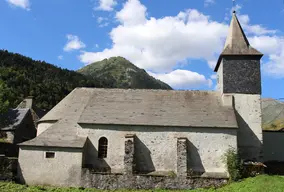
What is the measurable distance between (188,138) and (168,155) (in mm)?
2271

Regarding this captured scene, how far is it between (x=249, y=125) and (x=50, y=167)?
17.9 metres

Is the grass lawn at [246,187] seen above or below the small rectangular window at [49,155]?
below

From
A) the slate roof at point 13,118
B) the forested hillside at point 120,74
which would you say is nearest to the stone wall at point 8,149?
the slate roof at point 13,118

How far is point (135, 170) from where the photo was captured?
25.3 meters

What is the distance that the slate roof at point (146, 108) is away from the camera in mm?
26969

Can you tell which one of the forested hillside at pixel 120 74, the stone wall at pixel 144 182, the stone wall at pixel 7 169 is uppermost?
the forested hillside at pixel 120 74

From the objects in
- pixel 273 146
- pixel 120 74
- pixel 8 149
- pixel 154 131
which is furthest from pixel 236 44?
pixel 120 74

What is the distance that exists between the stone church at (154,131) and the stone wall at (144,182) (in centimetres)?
47

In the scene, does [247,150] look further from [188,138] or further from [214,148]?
[188,138]

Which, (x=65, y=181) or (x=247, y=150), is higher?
(x=247, y=150)

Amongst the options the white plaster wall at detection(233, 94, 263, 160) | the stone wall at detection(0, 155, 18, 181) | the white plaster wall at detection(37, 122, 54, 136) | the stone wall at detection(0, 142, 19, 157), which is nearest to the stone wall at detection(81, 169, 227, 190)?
the white plaster wall at detection(233, 94, 263, 160)

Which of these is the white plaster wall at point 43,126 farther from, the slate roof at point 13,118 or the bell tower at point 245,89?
the bell tower at point 245,89

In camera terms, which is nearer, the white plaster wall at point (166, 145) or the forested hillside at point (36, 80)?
the white plaster wall at point (166, 145)

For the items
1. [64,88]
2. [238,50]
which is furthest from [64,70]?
[238,50]
